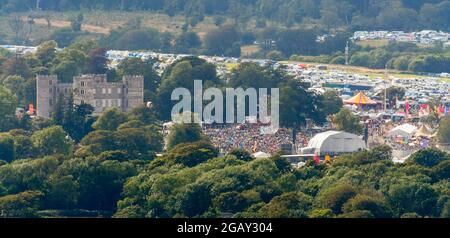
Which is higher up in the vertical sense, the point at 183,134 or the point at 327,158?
the point at 183,134

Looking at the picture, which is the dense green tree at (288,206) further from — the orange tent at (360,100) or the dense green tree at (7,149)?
the orange tent at (360,100)

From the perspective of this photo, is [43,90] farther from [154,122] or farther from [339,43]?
[339,43]

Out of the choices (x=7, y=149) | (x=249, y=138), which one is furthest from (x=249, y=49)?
(x=7, y=149)

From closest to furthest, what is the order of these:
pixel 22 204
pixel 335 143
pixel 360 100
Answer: pixel 22 204
pixel 335 143
pixel 360 100

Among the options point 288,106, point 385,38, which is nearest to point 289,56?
point 385,38

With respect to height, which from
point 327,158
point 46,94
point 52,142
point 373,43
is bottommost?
point 327,158

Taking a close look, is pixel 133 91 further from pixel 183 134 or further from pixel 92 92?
pixel 183 134

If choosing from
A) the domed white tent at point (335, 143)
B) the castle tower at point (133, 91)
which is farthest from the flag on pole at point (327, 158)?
the castle tower at point (133, 91)

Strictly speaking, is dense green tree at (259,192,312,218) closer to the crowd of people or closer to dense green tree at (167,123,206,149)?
the crowd of people
